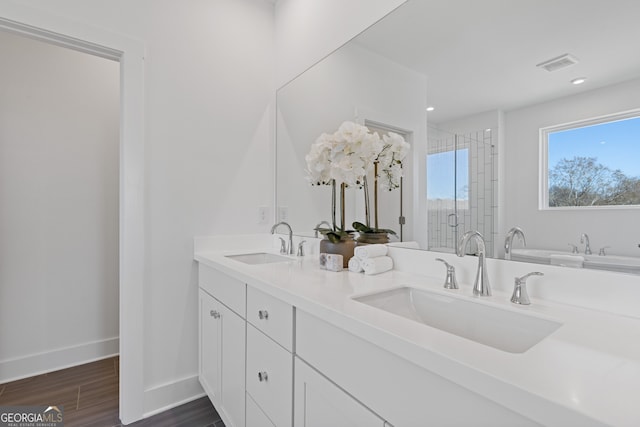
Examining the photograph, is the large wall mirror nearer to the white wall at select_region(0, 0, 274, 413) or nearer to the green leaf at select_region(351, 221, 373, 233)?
the green leaf at select_region(351, 221, 373, 233)

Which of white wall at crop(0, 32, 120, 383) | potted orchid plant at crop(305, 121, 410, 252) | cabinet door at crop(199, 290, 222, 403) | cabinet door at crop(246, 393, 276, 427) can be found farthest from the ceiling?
white wall at crop(0, 32, 120, 383)

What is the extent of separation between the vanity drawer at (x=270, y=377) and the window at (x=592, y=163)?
3.02 feet

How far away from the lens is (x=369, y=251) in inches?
50.6

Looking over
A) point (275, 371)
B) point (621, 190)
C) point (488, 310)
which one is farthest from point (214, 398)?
point (621, 190)

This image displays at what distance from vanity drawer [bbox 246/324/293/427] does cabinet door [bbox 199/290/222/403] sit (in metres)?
0.40

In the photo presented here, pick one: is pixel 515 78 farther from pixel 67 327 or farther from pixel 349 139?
pixel 67 327

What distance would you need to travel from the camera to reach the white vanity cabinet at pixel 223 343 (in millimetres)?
1313

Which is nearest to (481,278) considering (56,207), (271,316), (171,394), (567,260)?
(567,260)

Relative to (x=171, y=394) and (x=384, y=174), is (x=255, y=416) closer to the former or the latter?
(x=171, y=394)

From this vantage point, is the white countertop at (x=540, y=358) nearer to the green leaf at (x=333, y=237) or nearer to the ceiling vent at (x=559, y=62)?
the green leaf at (x=333, y=237)

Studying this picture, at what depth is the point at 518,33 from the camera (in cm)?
95

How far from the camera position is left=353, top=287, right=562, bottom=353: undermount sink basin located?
2.46ft

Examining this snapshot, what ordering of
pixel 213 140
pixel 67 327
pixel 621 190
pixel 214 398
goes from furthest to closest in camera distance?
pixel 67 327
pixel 213 140
pixel 214 398
pixel 621 190

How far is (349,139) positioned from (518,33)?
642 millimetres
